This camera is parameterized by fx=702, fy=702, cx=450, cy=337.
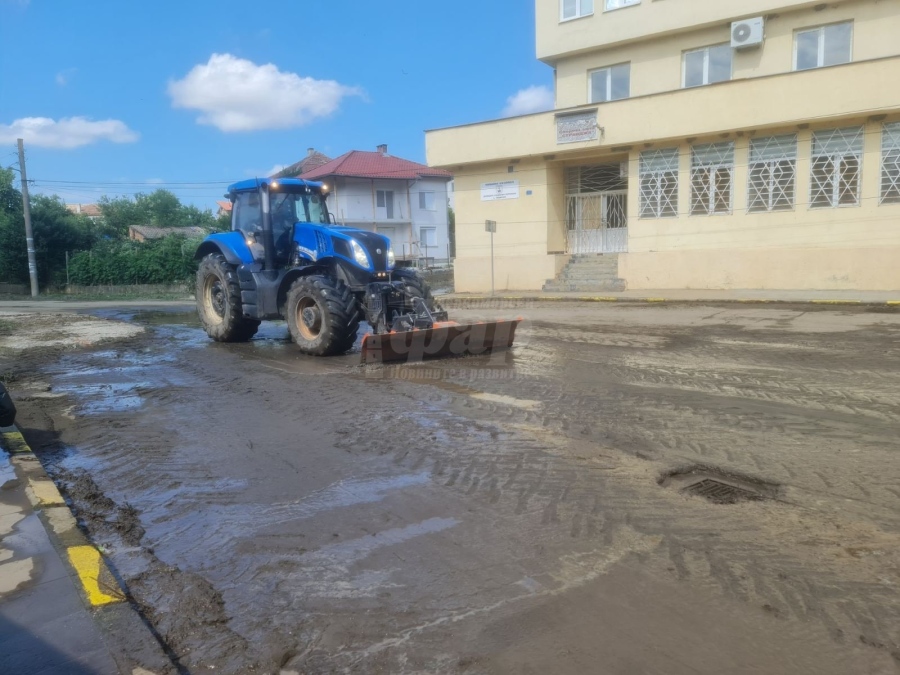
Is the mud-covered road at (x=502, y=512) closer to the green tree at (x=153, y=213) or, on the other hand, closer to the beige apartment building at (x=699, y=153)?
the beige apartment building at (x=699, y=153)

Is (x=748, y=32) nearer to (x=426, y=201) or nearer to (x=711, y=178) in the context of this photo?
(x=711, y=178)

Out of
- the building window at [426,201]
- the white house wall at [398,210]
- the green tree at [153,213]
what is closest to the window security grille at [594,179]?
the white house wall at [398,210]

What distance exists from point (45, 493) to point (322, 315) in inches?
213

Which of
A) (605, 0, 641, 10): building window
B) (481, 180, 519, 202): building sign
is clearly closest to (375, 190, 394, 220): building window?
(481, 180, 519, 202): building sign

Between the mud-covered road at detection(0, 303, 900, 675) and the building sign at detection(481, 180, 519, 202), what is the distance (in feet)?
53.6

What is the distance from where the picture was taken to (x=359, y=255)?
10.0 metres

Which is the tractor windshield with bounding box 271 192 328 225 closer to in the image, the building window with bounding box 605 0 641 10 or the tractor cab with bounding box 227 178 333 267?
the tractor cab with bounding box 227 178 333 267

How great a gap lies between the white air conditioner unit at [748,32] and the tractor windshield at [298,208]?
15.2 metres

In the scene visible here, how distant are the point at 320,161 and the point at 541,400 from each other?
52.5 meters

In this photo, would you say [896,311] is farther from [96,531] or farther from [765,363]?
[96,531]

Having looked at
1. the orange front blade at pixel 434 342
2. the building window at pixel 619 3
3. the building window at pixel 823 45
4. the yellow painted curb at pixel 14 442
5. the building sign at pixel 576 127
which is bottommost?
the yellow painted curb at pixel 14 442

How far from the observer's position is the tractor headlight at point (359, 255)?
9969 millimetres

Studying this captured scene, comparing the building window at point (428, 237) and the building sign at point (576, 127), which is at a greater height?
the building sign at point (576, 127)

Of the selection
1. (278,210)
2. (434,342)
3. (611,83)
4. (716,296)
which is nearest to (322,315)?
(434,342)
